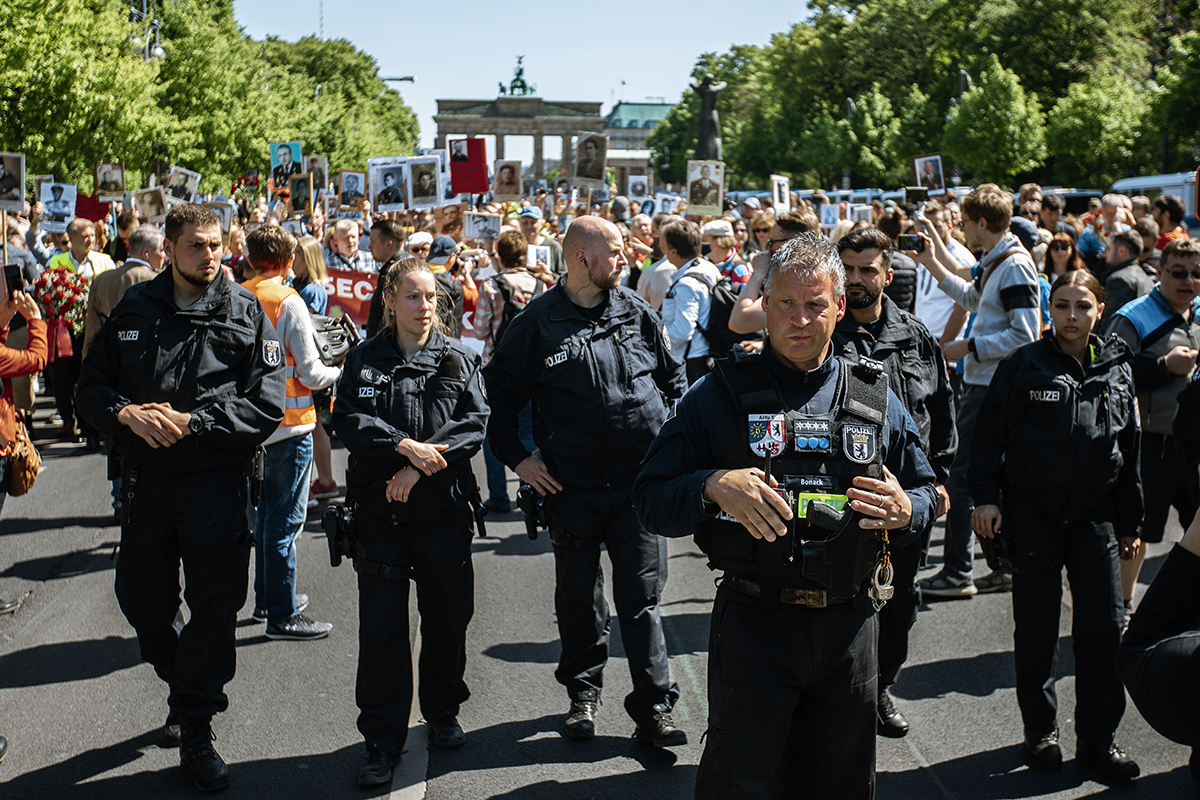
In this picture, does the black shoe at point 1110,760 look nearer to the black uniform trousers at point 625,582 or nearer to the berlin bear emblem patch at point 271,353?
the black uniform trousers at point 625,582

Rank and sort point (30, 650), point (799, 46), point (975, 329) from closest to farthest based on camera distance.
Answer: point (30, 650) < point (975, 329) < point (799, 46)

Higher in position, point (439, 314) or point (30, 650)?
point (439, 314)

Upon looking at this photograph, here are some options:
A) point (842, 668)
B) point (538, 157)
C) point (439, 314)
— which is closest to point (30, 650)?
point (439, 314)

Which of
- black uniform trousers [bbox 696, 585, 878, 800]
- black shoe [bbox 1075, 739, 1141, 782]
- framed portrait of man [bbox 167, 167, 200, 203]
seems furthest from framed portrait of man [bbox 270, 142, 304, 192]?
black uniform trousers [bbox 696, 585, 878, 800]

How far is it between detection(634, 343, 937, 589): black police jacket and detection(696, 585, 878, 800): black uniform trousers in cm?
15

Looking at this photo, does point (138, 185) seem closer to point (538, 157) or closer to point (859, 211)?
point (859, 211)

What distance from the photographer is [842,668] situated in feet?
10.2

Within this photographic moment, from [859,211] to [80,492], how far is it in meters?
11.9

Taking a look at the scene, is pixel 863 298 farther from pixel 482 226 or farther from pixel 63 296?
pixel 63 296

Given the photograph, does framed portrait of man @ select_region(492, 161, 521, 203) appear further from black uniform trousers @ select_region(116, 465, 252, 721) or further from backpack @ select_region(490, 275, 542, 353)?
black uniform trousers @ select_region(116, 465, 252, 721)

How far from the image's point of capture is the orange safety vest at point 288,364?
226 inches

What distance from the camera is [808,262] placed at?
3.12m

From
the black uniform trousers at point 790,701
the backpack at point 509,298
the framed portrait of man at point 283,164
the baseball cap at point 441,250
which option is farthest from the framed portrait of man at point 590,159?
the black uniform trousers at point 790,701

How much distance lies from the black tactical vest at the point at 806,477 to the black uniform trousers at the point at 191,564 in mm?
2242
